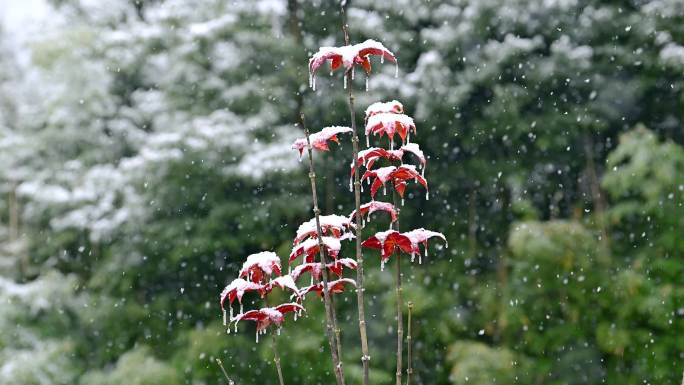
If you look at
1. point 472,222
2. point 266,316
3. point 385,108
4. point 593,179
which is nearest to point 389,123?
point 385,108

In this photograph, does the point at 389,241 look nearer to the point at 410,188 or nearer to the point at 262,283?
the point at 262,283

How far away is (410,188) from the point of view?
4.10 meters

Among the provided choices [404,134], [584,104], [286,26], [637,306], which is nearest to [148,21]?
[286,26]

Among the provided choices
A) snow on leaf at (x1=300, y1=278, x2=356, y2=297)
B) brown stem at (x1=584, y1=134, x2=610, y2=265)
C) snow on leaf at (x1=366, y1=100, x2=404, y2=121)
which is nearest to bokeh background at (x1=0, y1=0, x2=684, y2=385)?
brown stem at (x1=584, y1=134, x2=610, y2=265)

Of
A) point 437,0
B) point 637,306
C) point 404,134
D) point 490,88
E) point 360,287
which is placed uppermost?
point 437,0

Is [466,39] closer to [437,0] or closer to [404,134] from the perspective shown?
[437,0]

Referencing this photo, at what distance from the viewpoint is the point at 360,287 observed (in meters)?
0.93

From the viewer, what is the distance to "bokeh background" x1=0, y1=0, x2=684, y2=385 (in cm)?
370

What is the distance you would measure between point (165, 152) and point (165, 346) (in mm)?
1059

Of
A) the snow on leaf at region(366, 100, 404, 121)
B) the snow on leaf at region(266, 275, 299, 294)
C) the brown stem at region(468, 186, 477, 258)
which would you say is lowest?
the snow on leaf at region(266, 275, 299, 294)

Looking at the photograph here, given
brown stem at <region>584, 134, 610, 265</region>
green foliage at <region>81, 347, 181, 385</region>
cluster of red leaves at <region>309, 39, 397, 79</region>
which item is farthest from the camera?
brown stem at <region>584, 134, 610, 265</region>

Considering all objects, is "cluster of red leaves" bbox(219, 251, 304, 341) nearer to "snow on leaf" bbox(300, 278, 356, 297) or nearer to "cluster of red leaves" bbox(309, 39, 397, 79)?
"snow on leaf" bbox(300, 278, 356, 297)

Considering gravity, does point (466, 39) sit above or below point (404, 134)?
above

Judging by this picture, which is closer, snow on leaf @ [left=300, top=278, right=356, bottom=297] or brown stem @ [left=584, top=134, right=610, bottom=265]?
snow on leaf @ [left=300, top=278, right=356, bottom=297]
